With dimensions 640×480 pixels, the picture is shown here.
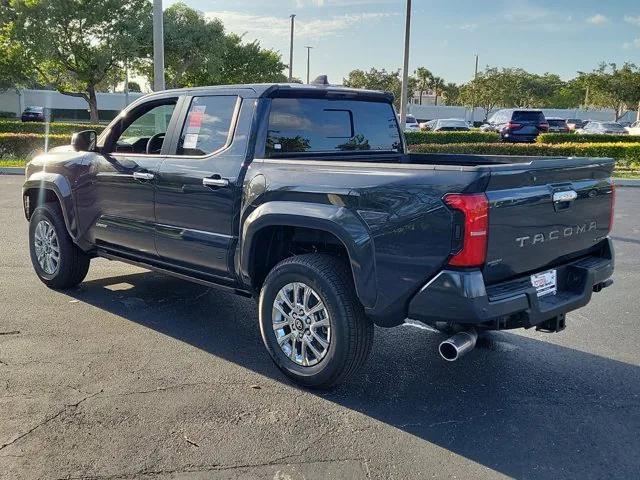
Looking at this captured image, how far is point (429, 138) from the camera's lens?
24.2 meters

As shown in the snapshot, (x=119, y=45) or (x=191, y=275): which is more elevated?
(x=119, y=45)

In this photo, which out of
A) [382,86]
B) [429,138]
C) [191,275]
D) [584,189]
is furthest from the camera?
[382,86]

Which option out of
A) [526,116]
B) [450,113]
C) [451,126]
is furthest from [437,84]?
[526,116]

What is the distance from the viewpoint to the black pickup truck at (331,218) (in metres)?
3.34

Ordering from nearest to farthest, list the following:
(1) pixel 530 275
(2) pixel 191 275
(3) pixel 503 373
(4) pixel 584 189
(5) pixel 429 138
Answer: (1) pixel 530 275
(4) pixel 584 189
(3) pixel 503 373
(2) pixel 191 275
(5) pixel 429 138

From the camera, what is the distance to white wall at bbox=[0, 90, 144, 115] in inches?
2137

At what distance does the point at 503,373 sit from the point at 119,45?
34.0 meters

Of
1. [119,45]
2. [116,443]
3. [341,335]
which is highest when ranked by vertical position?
[119,45]

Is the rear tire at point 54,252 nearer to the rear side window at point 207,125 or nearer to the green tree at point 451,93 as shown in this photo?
the rear side window at point 207,125

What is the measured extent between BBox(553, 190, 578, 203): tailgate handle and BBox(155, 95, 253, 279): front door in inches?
79.1

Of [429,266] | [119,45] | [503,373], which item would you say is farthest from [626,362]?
[119,45]

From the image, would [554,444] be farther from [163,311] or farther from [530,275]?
[163,311]

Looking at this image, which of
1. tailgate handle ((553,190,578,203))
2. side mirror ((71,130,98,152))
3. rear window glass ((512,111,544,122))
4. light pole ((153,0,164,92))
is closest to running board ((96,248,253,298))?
side mirror ((71,130,98,152))

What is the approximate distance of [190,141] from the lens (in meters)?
4.84
